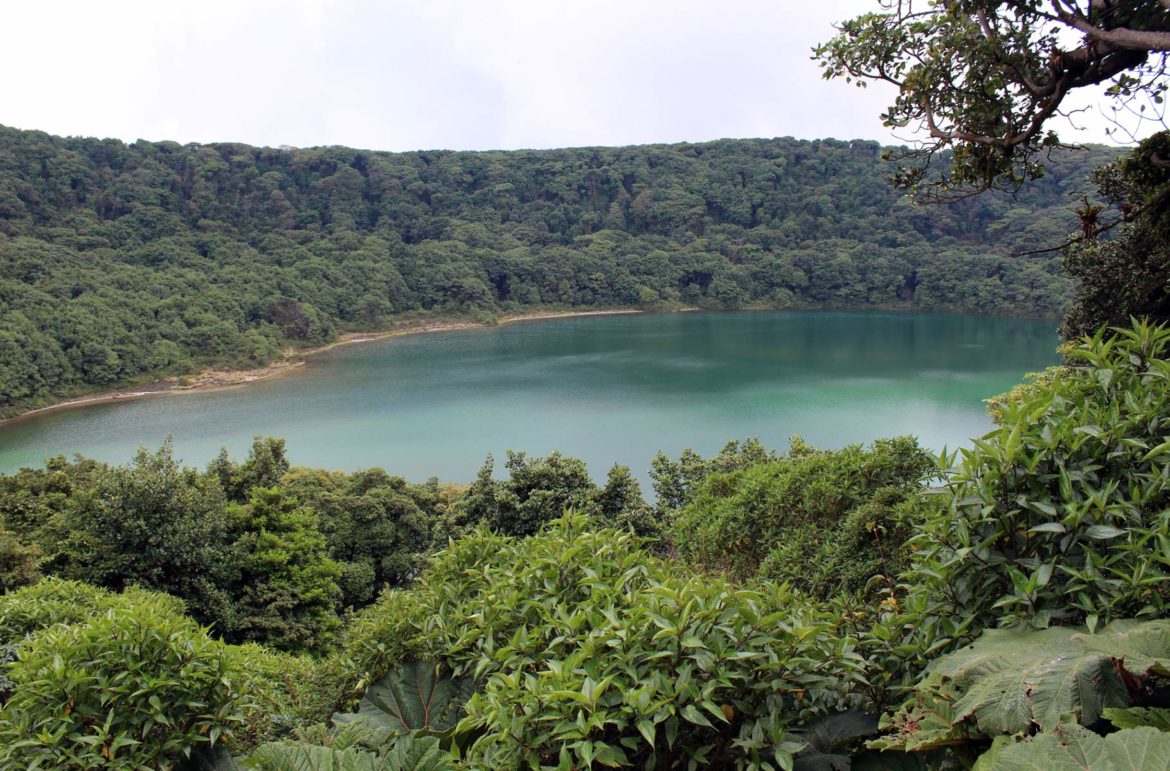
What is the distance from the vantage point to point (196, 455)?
77.0 ft

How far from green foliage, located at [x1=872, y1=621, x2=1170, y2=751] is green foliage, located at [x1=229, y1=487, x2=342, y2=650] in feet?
29.5

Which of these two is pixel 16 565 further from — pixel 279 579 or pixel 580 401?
pixel 580 401

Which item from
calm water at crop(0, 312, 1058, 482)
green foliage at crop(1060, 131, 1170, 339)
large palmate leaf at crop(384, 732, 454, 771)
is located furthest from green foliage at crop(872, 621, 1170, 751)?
calm water at crop(0, 312, 1058, 482)

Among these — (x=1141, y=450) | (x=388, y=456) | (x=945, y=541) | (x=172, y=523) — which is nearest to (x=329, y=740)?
(x=945, y=541)

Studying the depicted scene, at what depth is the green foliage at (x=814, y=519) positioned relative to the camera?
4.13m

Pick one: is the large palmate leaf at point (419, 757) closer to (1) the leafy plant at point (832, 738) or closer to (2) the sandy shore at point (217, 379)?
(1) the leafy plant at point (832, 738)

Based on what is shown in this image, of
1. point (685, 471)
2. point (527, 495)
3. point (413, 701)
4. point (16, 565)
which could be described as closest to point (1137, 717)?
point (413, 701)

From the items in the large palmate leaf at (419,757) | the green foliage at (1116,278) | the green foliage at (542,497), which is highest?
the green foliage at (1116,278)

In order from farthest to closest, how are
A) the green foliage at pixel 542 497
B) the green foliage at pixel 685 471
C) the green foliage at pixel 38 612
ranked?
the green foliage at pixel 685 471
the green foliage at pixel 542 497
the green foliage at pixel 38 612

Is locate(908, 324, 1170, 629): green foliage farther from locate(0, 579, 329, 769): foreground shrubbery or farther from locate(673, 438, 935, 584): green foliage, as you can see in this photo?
locate(0, 579, 329, 769): foreground shrubbery

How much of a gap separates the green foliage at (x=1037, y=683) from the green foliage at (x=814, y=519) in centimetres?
205

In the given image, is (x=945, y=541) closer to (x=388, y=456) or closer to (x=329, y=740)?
(x=329, y=740)

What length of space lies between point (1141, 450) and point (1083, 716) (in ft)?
2.61

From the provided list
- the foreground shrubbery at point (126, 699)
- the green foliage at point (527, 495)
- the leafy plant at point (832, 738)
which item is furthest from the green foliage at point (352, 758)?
the green foliage at point (527, 495)
